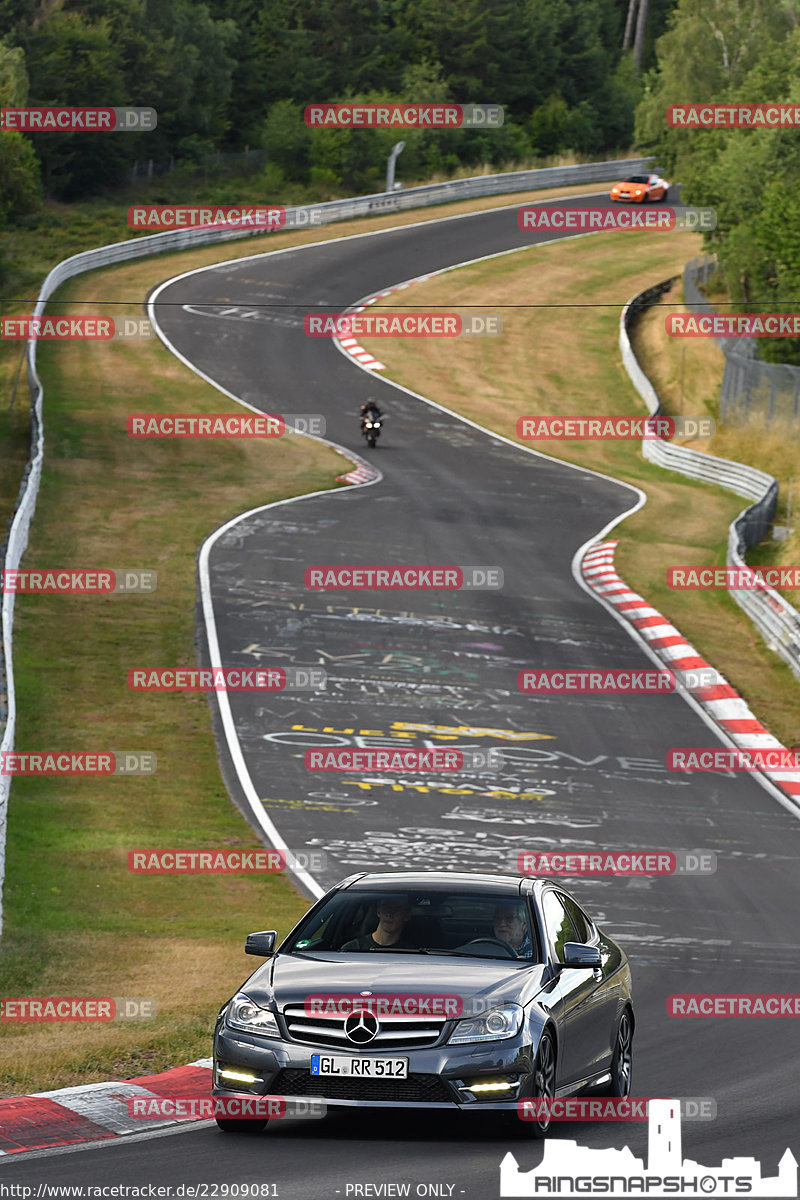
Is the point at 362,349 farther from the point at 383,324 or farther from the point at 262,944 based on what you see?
the point at 262,944

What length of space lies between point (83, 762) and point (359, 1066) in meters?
14.1

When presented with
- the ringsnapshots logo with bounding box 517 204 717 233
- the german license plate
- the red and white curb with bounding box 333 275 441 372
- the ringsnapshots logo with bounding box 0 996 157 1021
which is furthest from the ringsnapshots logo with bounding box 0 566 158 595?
the ringsnapshots logo with bounding box 517 204 717 233

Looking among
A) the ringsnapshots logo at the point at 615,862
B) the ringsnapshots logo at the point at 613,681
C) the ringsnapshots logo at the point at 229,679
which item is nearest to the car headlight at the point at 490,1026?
the ringsnapshots logo at the point at 615,862

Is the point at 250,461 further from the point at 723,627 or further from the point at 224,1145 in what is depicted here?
the point at 224,1145

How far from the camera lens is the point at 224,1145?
27.2ft

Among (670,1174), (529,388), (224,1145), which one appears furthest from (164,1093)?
(529,388)

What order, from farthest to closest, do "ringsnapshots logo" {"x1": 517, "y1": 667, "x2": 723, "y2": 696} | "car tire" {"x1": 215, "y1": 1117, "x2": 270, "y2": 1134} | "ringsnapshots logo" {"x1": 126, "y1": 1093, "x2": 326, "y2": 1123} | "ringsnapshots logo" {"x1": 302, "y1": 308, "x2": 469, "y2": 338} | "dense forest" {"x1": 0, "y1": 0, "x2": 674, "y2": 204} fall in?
1. "dense forest" {"x1": 0, "y1": 0, "x2": 674, "y2": 204}
2. "ringsnapshots logo" {"x1": 302, "y1": 308, "x2": 469, "y2": 338}
3. "ringsnapshots logo" {"x1": 517, "y1": 667, "x2": 723, "y2": 696}
4. "car tire" {"x1": 215, "y1": 1117, "x2": 270, "y2": 1134}
5. "ringsnapshots logo" {"x1": 126, "y1": 1093, "x2": 326, "y2": 1123}

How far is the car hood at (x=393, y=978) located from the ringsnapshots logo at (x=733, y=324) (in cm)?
4375

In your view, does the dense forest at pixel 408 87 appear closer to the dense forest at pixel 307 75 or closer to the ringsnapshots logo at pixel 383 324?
the dense forest at pixel 307 75

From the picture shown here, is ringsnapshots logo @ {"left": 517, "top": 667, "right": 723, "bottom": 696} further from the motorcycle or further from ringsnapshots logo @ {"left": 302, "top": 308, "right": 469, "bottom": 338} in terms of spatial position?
ringsnapshots logo @ {"left": 302, "top": 308, "right": 469, "bottom": 338}

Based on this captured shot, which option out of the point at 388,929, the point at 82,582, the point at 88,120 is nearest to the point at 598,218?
the point at 88,120

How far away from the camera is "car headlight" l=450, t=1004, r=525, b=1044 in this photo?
834 centimetres

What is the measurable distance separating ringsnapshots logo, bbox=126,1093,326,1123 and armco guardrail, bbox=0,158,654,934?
34.8 feet

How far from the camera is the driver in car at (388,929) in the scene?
9281 mm
